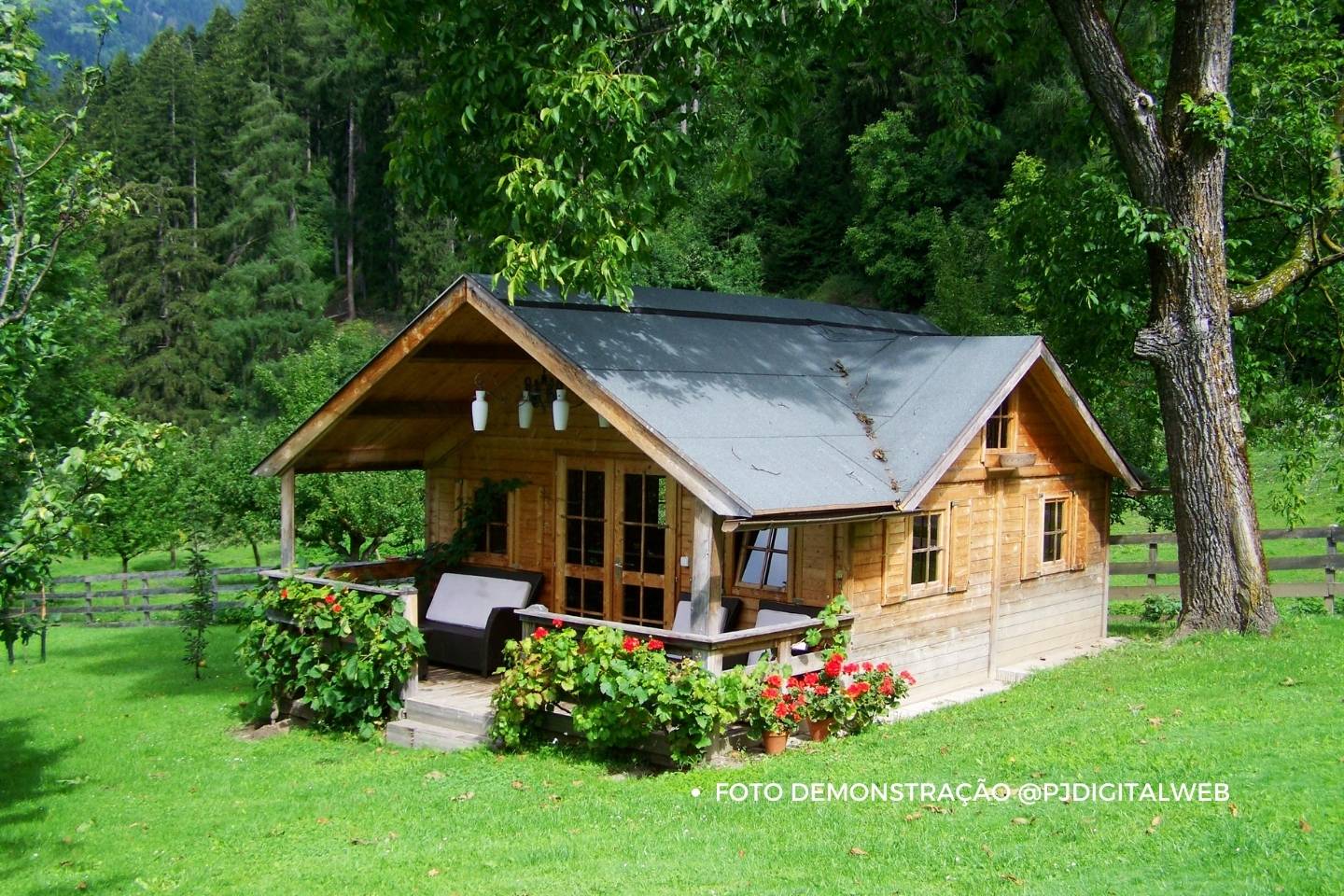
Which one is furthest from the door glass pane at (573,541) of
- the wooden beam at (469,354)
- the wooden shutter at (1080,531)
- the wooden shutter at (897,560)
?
the wooden shutter at (1080,531)

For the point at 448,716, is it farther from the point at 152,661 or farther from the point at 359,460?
the point at 152,661

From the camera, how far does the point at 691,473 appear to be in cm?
938

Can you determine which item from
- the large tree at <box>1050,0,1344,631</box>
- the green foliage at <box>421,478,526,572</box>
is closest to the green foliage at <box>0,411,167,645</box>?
the green foliage at <box>421,478,526,572</box>

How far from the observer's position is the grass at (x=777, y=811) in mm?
6648

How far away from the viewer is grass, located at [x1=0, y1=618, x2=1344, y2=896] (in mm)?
6648

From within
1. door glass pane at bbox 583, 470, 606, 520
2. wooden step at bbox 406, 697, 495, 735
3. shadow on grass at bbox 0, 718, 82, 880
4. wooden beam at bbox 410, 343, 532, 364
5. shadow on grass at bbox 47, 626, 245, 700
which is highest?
wooden beam at bbox 410, 343, 532, 364

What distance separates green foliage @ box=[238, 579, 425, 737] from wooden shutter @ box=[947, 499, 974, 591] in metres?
5.41

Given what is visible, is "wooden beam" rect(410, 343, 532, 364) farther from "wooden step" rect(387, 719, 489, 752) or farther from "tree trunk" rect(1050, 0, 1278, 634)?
"tree trunk" rect(1050, 0, 1278, 634)

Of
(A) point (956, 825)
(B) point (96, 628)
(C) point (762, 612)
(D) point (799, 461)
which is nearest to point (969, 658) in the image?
(C) point (762, 612)

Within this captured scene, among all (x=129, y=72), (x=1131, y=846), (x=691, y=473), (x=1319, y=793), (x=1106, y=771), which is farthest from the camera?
(x=129, y=72)

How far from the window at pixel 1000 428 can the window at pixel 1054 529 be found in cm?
143

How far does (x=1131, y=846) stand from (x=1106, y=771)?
1320mm

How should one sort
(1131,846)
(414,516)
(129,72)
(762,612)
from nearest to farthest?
(1131,846) < (762,612) < (414,516) < (129,72)

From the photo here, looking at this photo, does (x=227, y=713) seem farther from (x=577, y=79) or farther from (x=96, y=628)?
A: (x=96, y=628)
